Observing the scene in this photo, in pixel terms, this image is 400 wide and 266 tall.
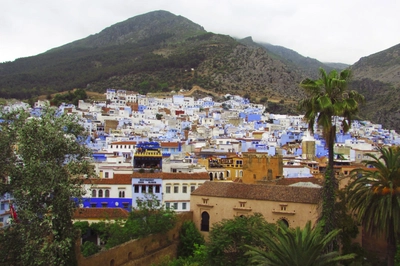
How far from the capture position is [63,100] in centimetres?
10475

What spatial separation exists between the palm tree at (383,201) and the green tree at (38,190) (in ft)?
31.8

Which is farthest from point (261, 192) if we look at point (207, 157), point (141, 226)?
point (207, 157)

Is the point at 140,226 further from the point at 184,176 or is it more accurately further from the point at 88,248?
the point at 184,176

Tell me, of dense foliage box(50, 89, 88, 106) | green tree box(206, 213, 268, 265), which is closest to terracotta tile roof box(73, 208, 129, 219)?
green tree box(206, 213, 268, 265)

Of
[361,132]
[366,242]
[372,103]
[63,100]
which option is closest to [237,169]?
[366,242]

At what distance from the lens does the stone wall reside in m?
19.3

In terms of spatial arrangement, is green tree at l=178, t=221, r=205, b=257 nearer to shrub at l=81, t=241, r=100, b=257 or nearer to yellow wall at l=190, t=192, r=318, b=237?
yellow wall at l=190, t=192, r=318, b=237

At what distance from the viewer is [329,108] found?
14367 mm

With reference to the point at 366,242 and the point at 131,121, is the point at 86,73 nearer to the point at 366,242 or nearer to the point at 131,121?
the point at 131,121

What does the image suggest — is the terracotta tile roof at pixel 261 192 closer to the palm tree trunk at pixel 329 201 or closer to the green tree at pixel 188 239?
the green tree at pixel 188 239

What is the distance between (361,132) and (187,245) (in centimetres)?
7166

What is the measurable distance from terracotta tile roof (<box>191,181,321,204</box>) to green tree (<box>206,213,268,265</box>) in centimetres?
318

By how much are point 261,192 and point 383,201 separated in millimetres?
9757

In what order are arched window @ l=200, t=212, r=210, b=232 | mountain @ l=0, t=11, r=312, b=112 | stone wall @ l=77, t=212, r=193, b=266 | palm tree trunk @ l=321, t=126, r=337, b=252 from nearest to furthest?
palm tree trunk @ l=321, t=126, r=337, b=252 < stone wall @ l=77, t=212, r=193, b=266 < arched window @ l=200, t=212, r=210, b=232 < mountain @ l=0, t=11, r=312, b=112
